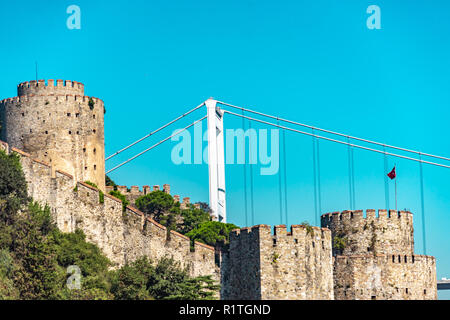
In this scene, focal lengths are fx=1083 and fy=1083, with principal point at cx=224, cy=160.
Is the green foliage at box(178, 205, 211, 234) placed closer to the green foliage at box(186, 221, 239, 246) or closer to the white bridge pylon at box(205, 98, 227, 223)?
the green foliage at box(186, 221, 239, 246)

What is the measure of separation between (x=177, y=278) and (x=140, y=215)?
691cm

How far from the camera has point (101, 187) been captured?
66.5 metres

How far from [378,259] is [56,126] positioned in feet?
71.2

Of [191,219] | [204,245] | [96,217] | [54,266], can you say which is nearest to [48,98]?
[96,217]

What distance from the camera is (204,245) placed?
57438mm

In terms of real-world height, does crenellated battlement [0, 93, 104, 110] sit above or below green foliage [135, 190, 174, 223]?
above

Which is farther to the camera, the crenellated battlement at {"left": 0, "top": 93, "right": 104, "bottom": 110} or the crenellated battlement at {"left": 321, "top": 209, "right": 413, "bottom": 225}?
the crenellated battlement at {"left": 0, "top": 93, "right": 104, "bottom": 110}

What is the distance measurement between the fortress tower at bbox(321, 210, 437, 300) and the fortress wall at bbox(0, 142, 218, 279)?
913 cm

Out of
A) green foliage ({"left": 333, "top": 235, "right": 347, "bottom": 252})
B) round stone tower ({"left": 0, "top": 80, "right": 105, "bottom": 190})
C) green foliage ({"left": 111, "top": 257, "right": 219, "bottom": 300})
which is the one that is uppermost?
round stone tower ({"left": 0, "top": 80, "right": 105, "bottom": 190})

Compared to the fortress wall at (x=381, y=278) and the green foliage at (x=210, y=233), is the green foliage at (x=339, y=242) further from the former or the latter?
the green foliage at (x=210, y=233)

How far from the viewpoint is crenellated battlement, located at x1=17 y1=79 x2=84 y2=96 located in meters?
65.3

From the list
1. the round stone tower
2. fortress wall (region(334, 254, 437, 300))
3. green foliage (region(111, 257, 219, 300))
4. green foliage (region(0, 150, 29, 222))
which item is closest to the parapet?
the round stone tower
